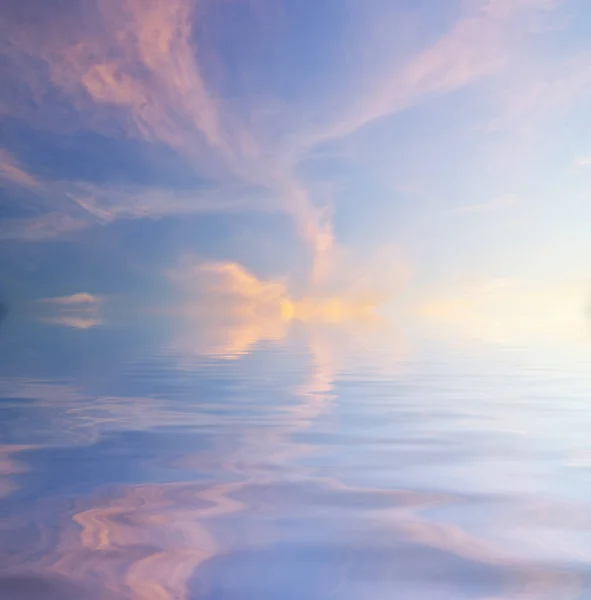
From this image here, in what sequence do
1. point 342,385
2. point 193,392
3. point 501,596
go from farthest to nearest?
1. point 342,385
2. point 193,392
3. point 501,596

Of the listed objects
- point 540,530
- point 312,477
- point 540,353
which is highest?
point 540,353

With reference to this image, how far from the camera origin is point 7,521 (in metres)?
2.10

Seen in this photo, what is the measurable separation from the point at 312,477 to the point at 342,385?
9.35 feet

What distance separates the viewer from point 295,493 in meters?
2.44

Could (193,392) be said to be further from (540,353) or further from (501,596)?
(540,353)

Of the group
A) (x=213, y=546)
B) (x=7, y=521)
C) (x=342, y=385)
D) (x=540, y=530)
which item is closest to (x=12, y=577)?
(x=7, y=521)

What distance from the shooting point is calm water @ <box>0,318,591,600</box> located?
174 cm

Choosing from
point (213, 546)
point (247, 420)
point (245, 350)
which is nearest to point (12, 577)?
point (213, 546)

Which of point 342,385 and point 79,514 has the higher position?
point 342,385

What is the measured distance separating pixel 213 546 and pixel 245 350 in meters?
7.67

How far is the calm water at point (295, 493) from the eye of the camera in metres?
1.74

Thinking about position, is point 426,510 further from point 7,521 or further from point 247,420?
point 247,420

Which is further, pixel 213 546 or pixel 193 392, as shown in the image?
pixel 193 392

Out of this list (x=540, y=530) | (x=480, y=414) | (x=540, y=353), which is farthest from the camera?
(x=540, y=353)
